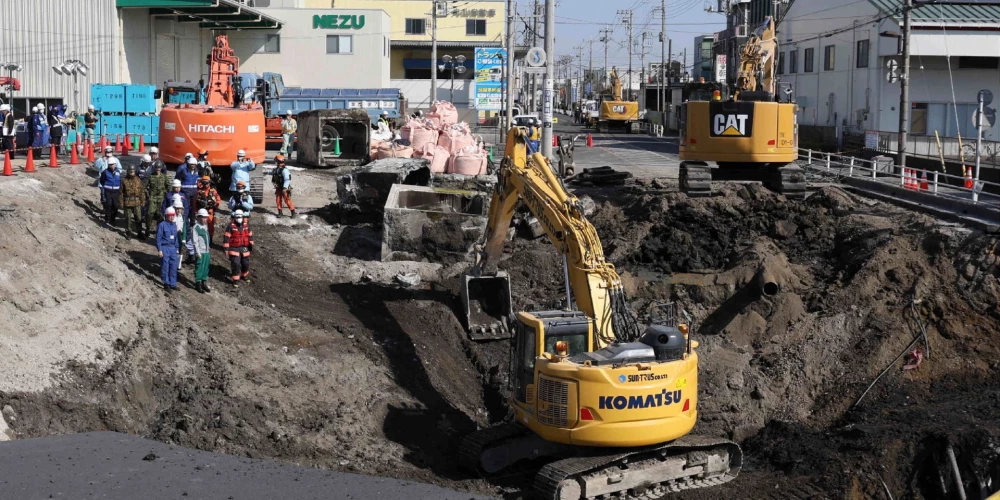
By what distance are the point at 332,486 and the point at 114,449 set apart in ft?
8.76

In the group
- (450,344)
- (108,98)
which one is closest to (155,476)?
(450,344)

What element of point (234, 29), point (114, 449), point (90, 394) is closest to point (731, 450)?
point (114, 449)

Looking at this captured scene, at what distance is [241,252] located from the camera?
1902 centimetres

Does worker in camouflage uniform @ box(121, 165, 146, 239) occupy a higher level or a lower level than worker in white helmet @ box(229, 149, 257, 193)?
lower

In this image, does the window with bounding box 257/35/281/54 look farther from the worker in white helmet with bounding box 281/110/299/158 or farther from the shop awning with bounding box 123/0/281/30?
the worker in white helmet with bounding box 281/110/299/158

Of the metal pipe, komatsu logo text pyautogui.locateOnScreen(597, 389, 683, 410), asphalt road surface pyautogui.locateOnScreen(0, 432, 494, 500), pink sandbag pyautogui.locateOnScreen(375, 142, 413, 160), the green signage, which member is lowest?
the metal pipe

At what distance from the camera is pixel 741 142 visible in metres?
25.5

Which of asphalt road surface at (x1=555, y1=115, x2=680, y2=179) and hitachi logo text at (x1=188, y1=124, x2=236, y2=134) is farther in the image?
asphalt road surface at (x1=555, y1=115, x2=680, y2=179)

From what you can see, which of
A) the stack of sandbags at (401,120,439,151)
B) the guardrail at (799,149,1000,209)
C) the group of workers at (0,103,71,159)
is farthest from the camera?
the stack of sandbags at (401,120,439,151)

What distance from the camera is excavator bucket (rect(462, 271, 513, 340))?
18.3m

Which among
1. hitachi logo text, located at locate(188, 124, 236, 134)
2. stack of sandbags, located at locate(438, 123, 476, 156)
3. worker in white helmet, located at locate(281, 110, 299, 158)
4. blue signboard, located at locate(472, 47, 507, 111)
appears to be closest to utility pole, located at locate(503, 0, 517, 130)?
stack of sandbags, located at locate(438, 123, 476, 156)

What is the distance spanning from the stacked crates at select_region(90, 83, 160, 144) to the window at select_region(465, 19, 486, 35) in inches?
1930

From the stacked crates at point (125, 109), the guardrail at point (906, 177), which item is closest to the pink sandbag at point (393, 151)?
the stacked crates at point (125, 109)

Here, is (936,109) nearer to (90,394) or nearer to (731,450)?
(731,450)
